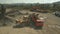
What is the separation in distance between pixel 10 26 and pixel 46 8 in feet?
2.45

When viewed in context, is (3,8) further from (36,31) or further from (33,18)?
(36,31)

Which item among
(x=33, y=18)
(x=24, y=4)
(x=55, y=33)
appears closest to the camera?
(x=55, y=33)

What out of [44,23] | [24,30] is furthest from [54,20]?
[24,30]

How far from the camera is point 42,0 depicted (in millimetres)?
2326

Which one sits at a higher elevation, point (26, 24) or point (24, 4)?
point (24, 4)

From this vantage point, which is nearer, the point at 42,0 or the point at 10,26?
the point at 10,26

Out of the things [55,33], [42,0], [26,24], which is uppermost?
[42,0]

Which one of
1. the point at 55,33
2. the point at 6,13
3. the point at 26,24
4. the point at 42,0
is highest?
→ the point at 42,0

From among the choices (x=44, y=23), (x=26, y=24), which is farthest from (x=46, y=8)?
(x=26, y=24)

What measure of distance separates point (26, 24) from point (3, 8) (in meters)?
0.50

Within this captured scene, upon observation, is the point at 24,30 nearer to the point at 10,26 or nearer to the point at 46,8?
the point at 10,26

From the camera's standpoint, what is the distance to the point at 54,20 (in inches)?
85.0

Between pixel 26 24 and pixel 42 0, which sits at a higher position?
pixel 42 0

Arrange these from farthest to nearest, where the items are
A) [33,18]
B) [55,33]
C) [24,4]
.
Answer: [24,4], [33,18], [55,33]
